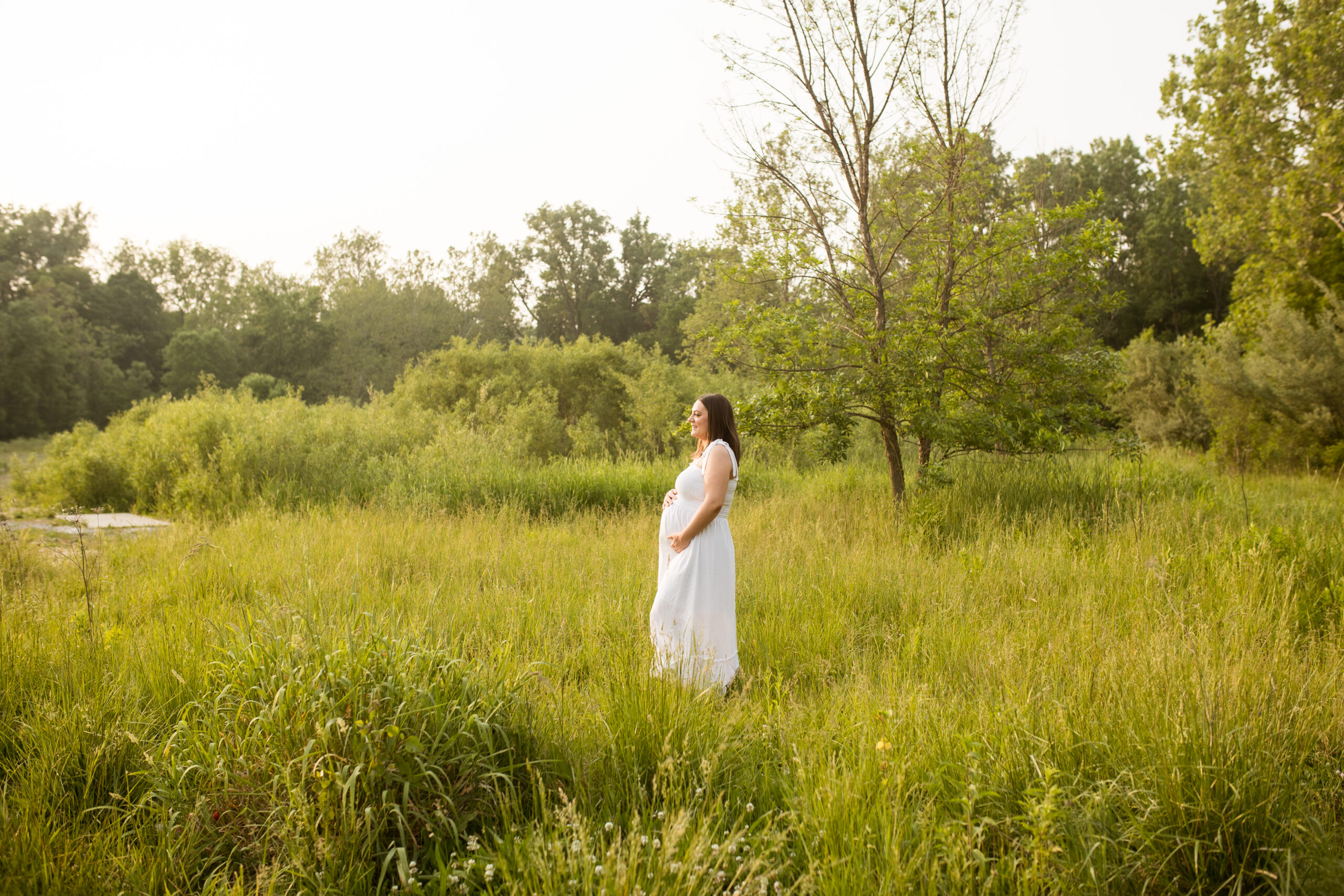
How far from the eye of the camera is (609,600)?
5.49 m

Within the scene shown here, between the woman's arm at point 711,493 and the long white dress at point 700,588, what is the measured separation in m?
0.03

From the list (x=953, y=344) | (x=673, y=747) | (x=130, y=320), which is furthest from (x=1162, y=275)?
(x=130, y=320)

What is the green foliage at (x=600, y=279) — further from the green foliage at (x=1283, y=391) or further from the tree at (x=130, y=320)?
the green foliage at (x=1283, y=391)

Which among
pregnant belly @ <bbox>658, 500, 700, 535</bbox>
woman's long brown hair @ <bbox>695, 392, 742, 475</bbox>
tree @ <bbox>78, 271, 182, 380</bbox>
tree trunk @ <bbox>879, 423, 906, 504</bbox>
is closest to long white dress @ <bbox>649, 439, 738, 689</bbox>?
pregnant belly @ <bbox>658, 500, 700, 535</bbox>

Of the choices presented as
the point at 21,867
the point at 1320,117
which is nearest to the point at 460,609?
the point at 21,867

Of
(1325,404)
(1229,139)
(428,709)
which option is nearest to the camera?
(428,709)

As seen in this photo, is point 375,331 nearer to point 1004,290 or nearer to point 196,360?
point 196,360

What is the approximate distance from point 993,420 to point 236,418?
12.8m

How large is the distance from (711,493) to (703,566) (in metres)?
0.47

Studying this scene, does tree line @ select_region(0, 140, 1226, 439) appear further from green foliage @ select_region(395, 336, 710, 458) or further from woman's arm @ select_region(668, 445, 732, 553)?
woman's arm @ select_region(668, 445, 732, 553)

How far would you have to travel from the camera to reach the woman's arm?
4.41 meters

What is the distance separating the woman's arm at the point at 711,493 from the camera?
14.5 ft

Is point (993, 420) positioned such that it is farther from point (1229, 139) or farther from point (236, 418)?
point (1229, 139)

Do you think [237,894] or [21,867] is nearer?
[237,894]
